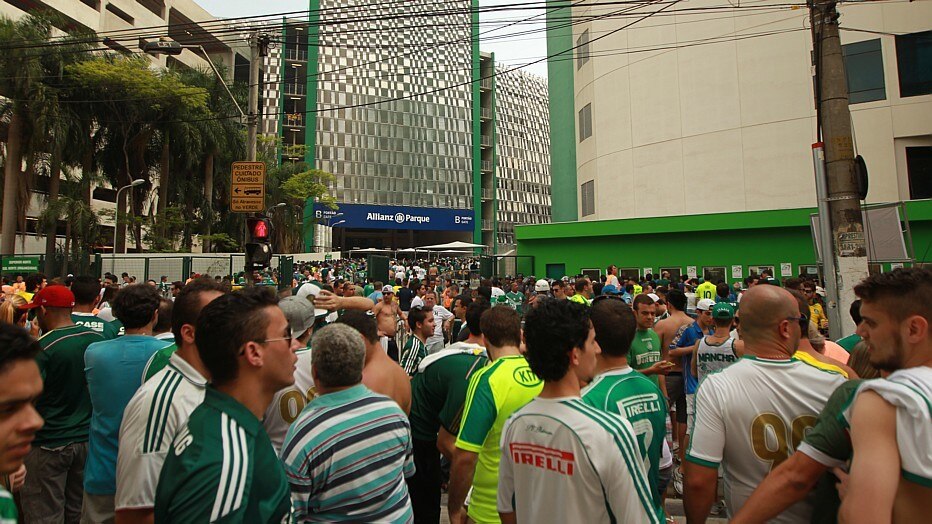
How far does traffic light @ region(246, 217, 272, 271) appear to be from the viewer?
934cm

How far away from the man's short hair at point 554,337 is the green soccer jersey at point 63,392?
369cm

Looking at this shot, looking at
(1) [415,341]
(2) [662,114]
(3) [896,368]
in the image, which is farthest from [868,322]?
(2) [662,114]

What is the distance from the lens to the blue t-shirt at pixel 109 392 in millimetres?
3508

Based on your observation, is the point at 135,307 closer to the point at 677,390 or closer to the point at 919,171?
the point at 677,390

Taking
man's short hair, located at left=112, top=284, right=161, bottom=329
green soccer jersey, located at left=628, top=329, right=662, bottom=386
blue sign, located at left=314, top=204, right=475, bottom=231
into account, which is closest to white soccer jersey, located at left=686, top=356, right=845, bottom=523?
green soccer jersey, located at left=628, top=329, right=662, bottom=386

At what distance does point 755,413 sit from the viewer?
2.68 metres

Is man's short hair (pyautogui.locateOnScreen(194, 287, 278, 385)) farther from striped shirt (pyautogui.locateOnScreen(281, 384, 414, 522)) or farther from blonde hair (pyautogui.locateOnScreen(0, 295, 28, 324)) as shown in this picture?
blonde hair (pyautogui.locateOnScreen(0, 295, 28, 324))

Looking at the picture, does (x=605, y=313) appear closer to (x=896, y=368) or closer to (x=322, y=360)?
(x=896, y=368)

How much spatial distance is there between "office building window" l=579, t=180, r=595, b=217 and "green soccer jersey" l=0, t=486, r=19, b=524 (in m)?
33.1

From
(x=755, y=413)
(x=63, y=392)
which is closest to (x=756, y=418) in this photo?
(x=755, y=413)

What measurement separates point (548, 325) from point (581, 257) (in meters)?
26.4

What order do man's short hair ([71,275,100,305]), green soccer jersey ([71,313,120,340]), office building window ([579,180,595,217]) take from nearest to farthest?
green soccer jersey ([71,313,120,340]), man's short hair ([71,275,100,305]), office building window ([579,180,595,217])

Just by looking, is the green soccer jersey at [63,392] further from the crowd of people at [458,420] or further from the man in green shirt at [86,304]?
the man in green shirt at [86,304]

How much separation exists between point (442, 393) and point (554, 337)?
1749mm
